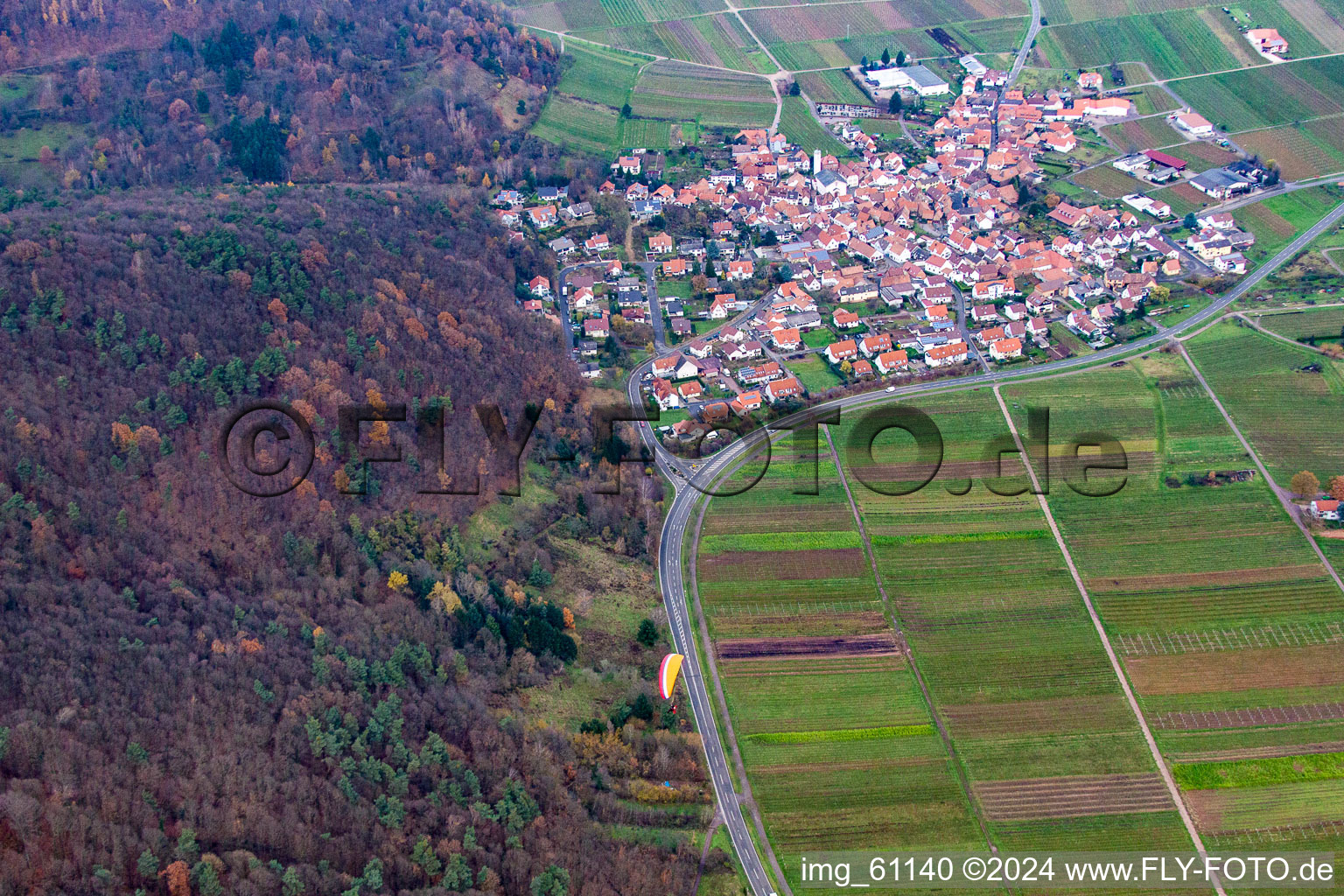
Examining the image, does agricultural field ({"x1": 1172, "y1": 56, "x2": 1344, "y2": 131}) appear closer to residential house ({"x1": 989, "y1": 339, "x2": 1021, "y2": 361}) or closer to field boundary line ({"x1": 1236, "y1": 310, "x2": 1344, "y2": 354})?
field boundary line ({"x1": 1236, "y1": 310, "x2": 1344, "y2": 354})

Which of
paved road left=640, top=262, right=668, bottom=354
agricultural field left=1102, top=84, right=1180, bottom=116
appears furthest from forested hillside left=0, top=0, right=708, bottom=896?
agricultural field left=1102, top=84, right=1180, bottom=116

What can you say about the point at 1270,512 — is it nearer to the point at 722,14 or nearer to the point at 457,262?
the point at 457,262

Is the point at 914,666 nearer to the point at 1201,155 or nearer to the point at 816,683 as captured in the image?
the point at 816,683

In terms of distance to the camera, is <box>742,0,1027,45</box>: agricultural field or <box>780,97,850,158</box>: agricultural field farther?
<box>742,0,1027,45</box>: agricultural field

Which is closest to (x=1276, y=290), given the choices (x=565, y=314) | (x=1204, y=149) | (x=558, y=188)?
(x=1204, y=149)

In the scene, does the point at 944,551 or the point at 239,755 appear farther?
the point at 944,551

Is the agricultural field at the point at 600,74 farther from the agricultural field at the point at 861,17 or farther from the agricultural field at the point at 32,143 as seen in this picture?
the agricultural field at the point at 32,143


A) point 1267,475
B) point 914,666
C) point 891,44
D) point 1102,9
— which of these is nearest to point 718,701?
point 914,666
